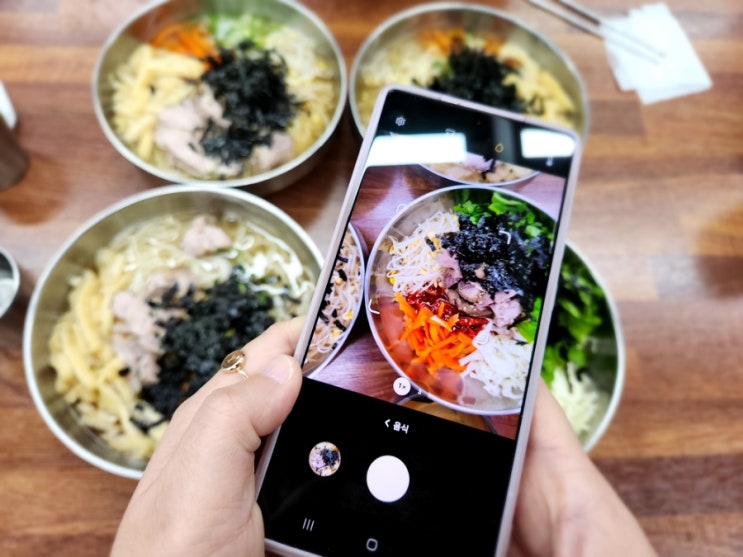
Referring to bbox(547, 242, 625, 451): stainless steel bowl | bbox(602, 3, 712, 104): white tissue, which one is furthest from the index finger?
bbox(602, 3, 712, 104): white tissue

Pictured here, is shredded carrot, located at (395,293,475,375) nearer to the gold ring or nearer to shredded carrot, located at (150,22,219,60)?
the gold ring

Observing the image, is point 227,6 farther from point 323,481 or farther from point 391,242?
point 323,481

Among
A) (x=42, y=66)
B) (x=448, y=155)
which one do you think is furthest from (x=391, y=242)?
(x=42, y=66)

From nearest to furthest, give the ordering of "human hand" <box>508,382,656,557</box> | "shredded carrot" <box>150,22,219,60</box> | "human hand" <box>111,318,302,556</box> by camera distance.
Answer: "human hand" <box>111,318,302,556</box> < "human hand" <box>508,382,656,557</box> < "shredded carrot" <box>150,22,219,60</box>

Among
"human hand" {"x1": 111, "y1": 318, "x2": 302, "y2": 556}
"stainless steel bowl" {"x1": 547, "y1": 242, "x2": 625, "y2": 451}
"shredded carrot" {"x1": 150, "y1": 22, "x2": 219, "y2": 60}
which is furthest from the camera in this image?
"shredded carrot" {"x1": 150, "y1": 22, "x2": 219, "y2": 60}

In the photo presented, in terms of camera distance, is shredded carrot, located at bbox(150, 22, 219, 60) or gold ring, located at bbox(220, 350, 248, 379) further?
shredded carrot, located at bbox(150, 22, 219, 60)

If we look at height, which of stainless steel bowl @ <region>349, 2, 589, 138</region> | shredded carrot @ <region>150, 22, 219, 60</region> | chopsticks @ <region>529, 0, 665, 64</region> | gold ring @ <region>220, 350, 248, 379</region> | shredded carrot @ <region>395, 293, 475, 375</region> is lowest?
gold ring @ <region>220, 350, 248, 379</region>

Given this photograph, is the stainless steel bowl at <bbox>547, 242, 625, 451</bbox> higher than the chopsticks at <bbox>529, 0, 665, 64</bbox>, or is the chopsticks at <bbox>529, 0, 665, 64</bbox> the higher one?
the chopsticks at <bbox>529, 0, 665, 64</bbox>

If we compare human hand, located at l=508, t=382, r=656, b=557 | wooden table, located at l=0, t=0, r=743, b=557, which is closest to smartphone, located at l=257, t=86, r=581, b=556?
human hand, located at l=508, t=382, r=656, b=557
